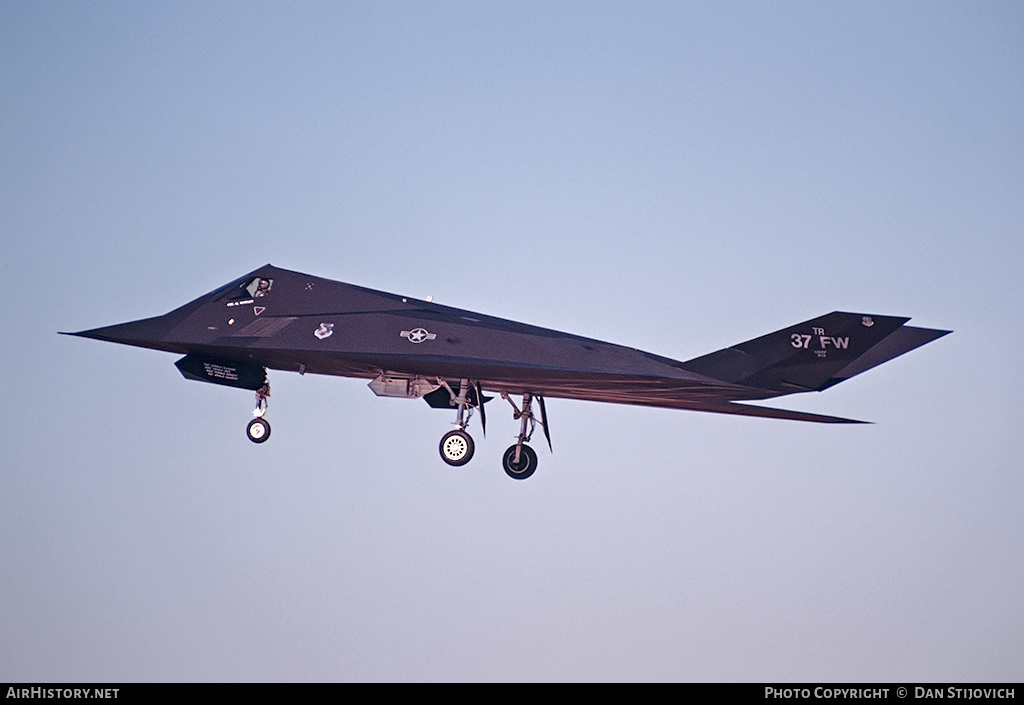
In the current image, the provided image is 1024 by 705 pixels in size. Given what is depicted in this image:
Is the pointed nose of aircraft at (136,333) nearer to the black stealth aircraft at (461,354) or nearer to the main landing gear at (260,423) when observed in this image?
the black stealth aircraft at (461,354)

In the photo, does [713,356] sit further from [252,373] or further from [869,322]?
[252,373]

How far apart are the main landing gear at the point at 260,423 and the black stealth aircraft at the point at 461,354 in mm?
28

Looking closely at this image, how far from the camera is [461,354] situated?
2406 centimetres

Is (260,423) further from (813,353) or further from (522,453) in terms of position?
(813,353)

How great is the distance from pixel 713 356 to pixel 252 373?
8.95 meters

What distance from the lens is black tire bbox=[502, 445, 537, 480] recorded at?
27047mm

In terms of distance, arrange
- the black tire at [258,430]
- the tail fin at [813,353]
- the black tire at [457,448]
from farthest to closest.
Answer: the black tire at [258,430] < the black tire at [457,448] < the tail fin at [813,353]

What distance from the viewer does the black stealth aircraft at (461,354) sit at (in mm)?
23109

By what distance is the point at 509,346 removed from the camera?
24078 mm

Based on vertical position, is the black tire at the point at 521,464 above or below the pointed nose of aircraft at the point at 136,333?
below

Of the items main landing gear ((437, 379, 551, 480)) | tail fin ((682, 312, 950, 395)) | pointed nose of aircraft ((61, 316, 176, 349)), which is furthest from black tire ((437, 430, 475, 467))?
pointed nose of aircraft ((61, 316, 176, 349))

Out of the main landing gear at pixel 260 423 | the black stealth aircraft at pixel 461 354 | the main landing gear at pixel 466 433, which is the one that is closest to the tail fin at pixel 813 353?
the black stealth aircraft at pixel 461 354
